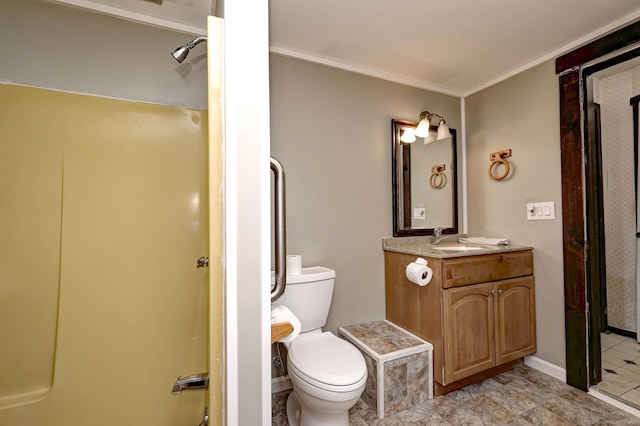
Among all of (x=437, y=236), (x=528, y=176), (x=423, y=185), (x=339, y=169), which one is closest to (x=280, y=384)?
(x=339, y=169)

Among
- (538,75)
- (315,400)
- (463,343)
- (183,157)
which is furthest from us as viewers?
(538,75)

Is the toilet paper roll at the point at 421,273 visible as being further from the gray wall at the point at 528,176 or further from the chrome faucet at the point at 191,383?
the chrome faucet at the point at 191,383

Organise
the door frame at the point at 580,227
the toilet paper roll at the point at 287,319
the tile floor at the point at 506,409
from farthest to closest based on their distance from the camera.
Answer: the door frame at the point at 580,227 < the tile floor at the point at 506,409 < the toilet paper roll at the point at 287,319

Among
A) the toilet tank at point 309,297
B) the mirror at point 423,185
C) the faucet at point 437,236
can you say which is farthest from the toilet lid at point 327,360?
the faucet at point 437,236

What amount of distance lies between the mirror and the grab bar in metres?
1.44

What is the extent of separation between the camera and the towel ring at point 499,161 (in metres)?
2.17

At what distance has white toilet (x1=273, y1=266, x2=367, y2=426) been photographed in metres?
1.22

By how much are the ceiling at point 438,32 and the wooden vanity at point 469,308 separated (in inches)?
53.6

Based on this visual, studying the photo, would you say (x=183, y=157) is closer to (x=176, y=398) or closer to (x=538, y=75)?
(x=176, y=398)

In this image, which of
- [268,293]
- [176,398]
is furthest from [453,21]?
[176,398]

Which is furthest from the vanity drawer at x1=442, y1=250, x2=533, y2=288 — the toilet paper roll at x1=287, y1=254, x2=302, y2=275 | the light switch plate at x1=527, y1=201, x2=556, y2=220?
the toilet paper roll at x1=287, y1=254, x2=302, y2=275

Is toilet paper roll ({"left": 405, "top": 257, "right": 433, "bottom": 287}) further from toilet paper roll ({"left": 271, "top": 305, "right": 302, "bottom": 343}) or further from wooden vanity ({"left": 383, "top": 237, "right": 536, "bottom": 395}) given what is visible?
toilet paper roll ({"left": 271, "top": 305, "right": 302, "bottom": 343})

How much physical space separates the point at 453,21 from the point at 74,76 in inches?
81.5

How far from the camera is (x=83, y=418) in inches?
48.8
